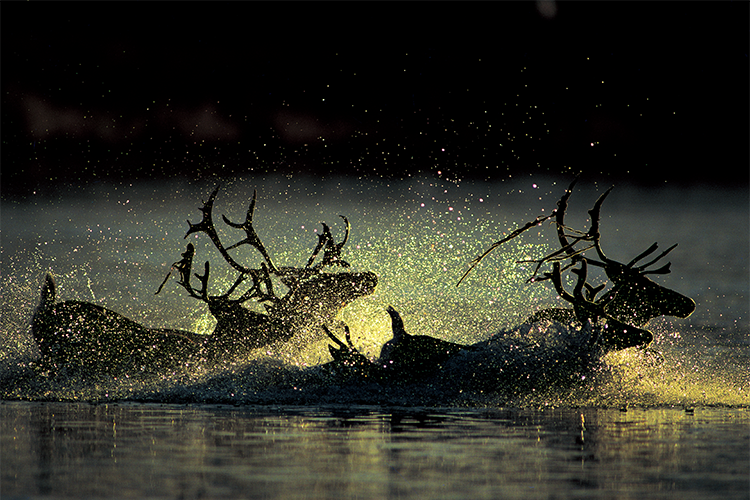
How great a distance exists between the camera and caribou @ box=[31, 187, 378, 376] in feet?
52.0

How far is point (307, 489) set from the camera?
24.5 feet

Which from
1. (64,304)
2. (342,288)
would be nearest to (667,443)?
(342,288)

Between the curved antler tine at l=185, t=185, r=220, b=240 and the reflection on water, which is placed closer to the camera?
the reflection on water

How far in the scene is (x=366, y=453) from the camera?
9.30 m

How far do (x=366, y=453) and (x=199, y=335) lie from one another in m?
7.44

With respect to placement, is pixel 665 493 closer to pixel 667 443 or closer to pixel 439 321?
pixel 667 443

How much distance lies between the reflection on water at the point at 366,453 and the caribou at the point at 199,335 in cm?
247

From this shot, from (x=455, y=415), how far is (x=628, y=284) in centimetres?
370

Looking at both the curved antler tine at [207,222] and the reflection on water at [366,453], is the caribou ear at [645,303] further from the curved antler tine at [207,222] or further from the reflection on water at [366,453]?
the curved antler tine at [207,222]

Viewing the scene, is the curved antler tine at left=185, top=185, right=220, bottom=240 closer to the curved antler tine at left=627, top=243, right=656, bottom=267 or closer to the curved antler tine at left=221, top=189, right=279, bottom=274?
the curved antler tine at left=221, top=189, right=279, bottom=274

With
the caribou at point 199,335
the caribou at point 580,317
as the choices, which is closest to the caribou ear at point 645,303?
the caribou at point 580,317

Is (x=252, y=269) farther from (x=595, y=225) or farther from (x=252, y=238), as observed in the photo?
(x=595, y=225)

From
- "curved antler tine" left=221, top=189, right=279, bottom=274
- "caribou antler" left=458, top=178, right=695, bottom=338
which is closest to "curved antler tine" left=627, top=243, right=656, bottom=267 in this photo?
"caribou antler" left=458, top=178, right=695, bottom=338

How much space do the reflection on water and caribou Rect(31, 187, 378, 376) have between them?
2470mm
